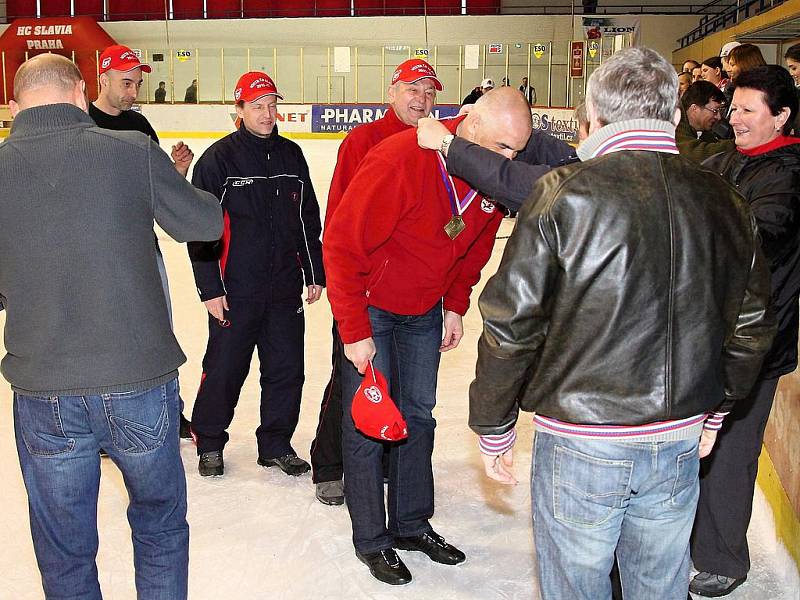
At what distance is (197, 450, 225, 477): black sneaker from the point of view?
12.6 feet

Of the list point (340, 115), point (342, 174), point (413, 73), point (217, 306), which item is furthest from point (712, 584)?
point (340, 115)

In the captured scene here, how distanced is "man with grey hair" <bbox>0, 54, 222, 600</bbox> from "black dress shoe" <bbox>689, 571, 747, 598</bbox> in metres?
1.67

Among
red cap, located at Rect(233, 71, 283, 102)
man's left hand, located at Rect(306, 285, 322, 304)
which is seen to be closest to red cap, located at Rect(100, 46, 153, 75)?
red cap, located at Rect(233, 71, 283, 102)

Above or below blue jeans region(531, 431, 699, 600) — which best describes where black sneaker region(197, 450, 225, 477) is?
below

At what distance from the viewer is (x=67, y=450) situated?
2.06m

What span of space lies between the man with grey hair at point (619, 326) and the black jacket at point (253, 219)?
2065 mm

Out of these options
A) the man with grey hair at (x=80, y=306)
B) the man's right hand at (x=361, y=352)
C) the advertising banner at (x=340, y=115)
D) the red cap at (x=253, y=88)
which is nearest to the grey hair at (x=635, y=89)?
the man with grey hair at (x=80, y=306)

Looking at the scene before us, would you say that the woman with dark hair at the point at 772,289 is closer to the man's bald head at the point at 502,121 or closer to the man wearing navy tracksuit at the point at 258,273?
the man's bald head at the point at 502,121

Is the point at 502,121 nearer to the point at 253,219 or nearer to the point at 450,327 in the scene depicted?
the point at 450,327

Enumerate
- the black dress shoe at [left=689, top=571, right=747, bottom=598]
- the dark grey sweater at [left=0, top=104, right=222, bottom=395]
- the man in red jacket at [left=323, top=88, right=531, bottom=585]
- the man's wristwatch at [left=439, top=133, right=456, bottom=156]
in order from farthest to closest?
1. the black dress shoe at [left=689, top=571, right=747, bottom=598]
2. the man in red jacket at [left=323, top=88, right=531, bottom=585]
3. the man's wristwatch at [left=439, top=133, right=456, bottom=156]
4. the dark grey sweater at [left=0, top=104, right=222, bottom=395]

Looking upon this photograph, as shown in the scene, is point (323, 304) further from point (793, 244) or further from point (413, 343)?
point (793, 244)

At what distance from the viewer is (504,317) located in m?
1.71

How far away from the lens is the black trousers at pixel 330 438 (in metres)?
3.57

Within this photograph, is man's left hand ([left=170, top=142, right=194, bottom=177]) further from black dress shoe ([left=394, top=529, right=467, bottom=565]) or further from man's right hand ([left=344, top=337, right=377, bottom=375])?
black dress shoe ([left=394, top=529, right=467, bottom=565])
